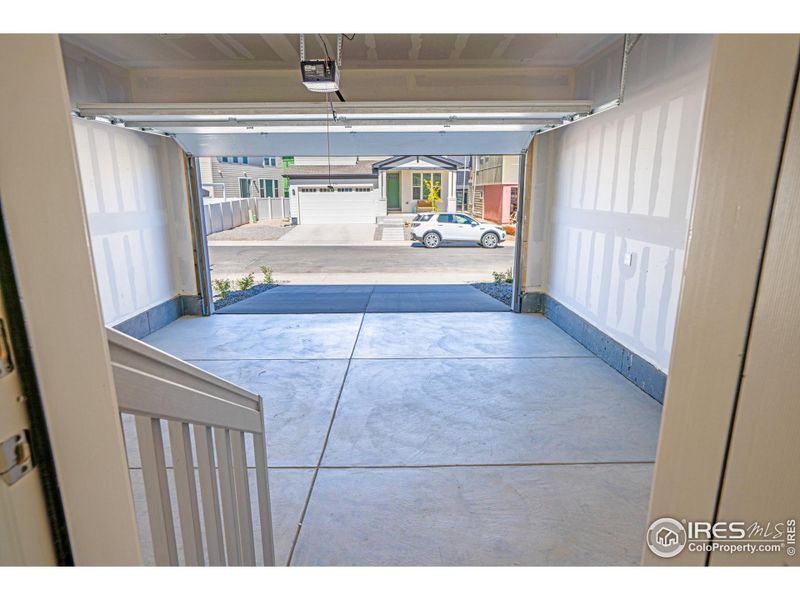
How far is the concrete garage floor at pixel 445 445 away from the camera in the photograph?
2.61 m

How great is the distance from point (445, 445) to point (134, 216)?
214 inches

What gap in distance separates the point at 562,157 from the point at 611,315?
2.71 m

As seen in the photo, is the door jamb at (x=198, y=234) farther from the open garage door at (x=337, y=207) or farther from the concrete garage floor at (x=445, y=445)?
the open garage door at (x=337, y=207)

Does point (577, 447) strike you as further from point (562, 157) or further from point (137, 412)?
point (562, 157)

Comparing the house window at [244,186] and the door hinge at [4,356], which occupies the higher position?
the house window at [244,186]

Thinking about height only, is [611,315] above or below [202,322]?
above

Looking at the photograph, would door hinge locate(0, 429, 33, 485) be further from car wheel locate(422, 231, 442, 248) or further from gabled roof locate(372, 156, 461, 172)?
gabled roof locate(372, 156, 461, 172)

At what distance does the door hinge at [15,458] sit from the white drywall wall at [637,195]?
363 cm

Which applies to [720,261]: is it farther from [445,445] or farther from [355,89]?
[355,89]

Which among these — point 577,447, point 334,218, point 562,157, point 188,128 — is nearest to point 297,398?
point 577,447

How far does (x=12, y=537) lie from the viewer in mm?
533

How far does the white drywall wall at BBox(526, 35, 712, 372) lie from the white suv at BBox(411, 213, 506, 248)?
8666mm

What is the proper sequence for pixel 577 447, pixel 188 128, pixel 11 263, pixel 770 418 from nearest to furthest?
pixel 11 263
pixel 770 418
pixel 577 447
pixel 188 128

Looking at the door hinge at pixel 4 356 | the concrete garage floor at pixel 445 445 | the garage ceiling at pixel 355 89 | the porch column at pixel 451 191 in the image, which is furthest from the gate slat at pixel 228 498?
the porch column at pixel 451 191
